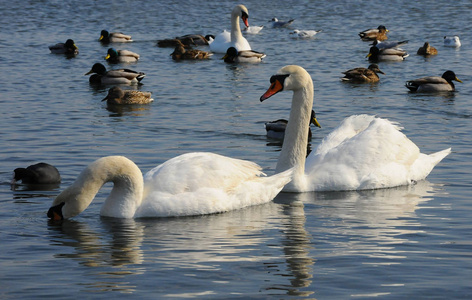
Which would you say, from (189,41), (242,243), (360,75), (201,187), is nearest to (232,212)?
(201,187)

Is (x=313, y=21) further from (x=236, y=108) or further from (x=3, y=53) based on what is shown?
(x=236, y=108)

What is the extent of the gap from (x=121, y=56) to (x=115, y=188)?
1741 cm

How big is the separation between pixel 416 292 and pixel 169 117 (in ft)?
34.7

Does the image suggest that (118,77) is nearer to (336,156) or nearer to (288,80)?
(288,80)

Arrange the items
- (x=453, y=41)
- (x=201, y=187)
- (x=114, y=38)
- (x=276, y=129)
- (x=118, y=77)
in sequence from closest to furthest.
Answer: (x=201, y=187) → (x=276, y=129) → (x=118, y=77) → (x=453, y=41) → (x=114, y=38)

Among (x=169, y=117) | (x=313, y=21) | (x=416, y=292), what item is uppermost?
(x=313, y=21)

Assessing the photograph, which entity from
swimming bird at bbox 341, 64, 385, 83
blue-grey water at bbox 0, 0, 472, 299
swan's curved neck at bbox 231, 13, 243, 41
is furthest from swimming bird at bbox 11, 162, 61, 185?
swan's curved neck at bbox 231, 13, 243, 41

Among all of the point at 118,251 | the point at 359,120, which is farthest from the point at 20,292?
the point at 359,120

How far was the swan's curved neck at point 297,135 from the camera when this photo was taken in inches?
465

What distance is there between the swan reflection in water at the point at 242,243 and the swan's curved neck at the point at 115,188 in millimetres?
145

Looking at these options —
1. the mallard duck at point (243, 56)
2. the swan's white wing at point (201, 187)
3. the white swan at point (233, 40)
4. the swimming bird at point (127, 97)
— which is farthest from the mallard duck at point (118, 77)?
the swan's white wing at point (201, 187)

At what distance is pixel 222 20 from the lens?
41062 mm

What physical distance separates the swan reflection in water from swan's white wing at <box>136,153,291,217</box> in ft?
0.37

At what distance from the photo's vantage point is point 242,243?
9.19 meters
